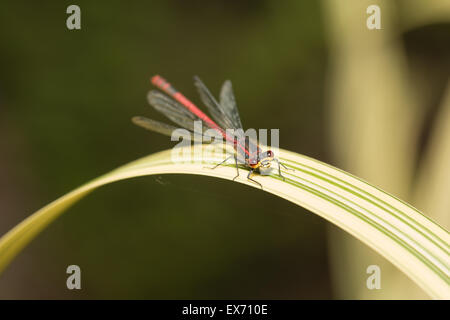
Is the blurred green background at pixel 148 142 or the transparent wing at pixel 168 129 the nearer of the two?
the transparent wing at pixel 168 129

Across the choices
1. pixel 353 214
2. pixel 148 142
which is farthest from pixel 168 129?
pixel 148 142

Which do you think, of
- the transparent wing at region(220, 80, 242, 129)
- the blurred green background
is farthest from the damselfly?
the blurred green background

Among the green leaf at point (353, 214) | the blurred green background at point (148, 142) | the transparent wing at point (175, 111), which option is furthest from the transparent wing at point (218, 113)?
the blurred green background at point (148, 142)

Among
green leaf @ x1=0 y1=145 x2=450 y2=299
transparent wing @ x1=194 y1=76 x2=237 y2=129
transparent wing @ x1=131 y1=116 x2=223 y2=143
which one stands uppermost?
transparent wing @ x1=194 y1=76 x2=237 y2=129

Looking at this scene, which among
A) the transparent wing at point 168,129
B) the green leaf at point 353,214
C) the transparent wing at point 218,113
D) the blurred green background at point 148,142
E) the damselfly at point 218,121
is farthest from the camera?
the blurred green background at point 148,142

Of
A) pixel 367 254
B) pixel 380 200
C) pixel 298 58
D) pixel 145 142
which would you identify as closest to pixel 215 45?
pixel 298 58

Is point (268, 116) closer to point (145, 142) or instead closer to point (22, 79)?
point (145, 142)

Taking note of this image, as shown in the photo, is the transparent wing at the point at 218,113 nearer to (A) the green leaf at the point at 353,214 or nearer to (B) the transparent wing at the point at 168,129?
(B) the transparent wing at the point at 168,129

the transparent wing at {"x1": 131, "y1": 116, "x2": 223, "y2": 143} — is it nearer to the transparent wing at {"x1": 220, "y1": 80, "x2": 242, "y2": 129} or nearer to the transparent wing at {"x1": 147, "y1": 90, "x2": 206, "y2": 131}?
the transparent wing at {"x1": 147, "y1": 90, "x2": 206, "y2": 131}
